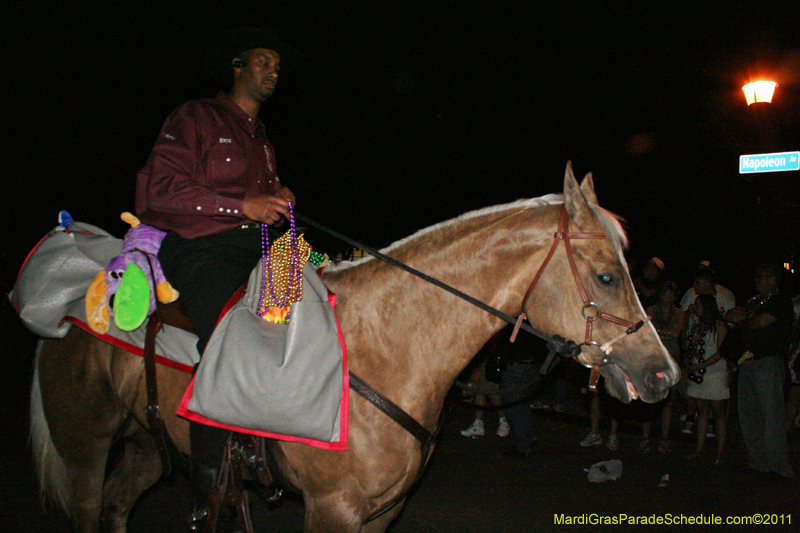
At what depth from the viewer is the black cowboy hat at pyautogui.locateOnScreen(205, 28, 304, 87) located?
308 centimetres

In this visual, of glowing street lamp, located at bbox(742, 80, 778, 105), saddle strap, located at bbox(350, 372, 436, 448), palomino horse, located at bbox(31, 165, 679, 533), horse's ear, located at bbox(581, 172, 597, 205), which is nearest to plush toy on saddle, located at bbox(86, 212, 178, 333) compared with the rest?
palomino horse, located at bbox(31, 165, 679, 533)

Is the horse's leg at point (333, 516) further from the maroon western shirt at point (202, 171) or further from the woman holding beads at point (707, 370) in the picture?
the woman holding beads at point (707, 370)

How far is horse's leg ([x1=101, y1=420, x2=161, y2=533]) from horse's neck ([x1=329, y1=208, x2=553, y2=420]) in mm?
1911

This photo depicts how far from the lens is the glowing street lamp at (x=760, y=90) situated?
356 inches

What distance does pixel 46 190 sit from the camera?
36.5 ft

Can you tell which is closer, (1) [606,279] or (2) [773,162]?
(1) [606,279]

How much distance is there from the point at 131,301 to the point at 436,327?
1507 millimetres

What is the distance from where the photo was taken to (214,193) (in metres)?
2.70

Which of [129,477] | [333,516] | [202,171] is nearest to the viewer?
[333,516]

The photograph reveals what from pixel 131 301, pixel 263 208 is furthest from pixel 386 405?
pixel 131 301

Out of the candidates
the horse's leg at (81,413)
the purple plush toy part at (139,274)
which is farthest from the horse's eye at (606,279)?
the horse's leg at (81,413)

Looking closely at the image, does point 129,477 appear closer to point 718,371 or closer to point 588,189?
point 588,189

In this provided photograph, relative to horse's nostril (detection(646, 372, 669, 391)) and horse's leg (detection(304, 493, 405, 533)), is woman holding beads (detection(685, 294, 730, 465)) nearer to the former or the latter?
horse's nostril (detection(646, 372, 669, 391))

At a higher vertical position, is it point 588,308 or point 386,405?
point 588,308
